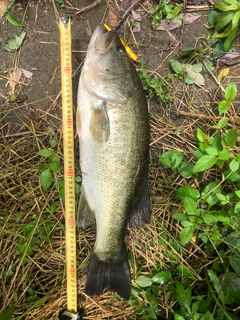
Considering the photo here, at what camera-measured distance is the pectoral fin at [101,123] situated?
92.7 inches

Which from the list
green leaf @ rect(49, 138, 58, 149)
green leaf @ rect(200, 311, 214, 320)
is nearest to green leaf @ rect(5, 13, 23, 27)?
green leaf @ rect(49, 138, 58, 149)

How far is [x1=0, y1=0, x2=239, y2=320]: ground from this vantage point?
2.67m

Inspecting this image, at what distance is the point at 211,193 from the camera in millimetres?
2658

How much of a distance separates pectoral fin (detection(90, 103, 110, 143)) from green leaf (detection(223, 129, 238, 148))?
914mm

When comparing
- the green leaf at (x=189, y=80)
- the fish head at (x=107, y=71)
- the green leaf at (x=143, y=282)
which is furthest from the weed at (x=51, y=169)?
the green leaf at (x=189, y=80)

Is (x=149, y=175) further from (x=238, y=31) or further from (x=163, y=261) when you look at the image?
(x=238, y=31)

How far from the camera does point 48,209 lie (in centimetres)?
272

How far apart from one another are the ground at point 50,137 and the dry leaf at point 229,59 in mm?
56

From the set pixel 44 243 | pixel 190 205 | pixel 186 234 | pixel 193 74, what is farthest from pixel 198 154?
pixel 44 243

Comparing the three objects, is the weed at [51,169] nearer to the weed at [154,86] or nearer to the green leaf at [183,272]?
the weed at [154,86]

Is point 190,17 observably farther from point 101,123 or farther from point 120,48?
point 101,123

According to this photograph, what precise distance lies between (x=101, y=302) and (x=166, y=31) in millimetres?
2413

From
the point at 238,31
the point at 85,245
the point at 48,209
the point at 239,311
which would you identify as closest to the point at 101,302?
the point at 85,245

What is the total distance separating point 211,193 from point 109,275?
1.04 metres
